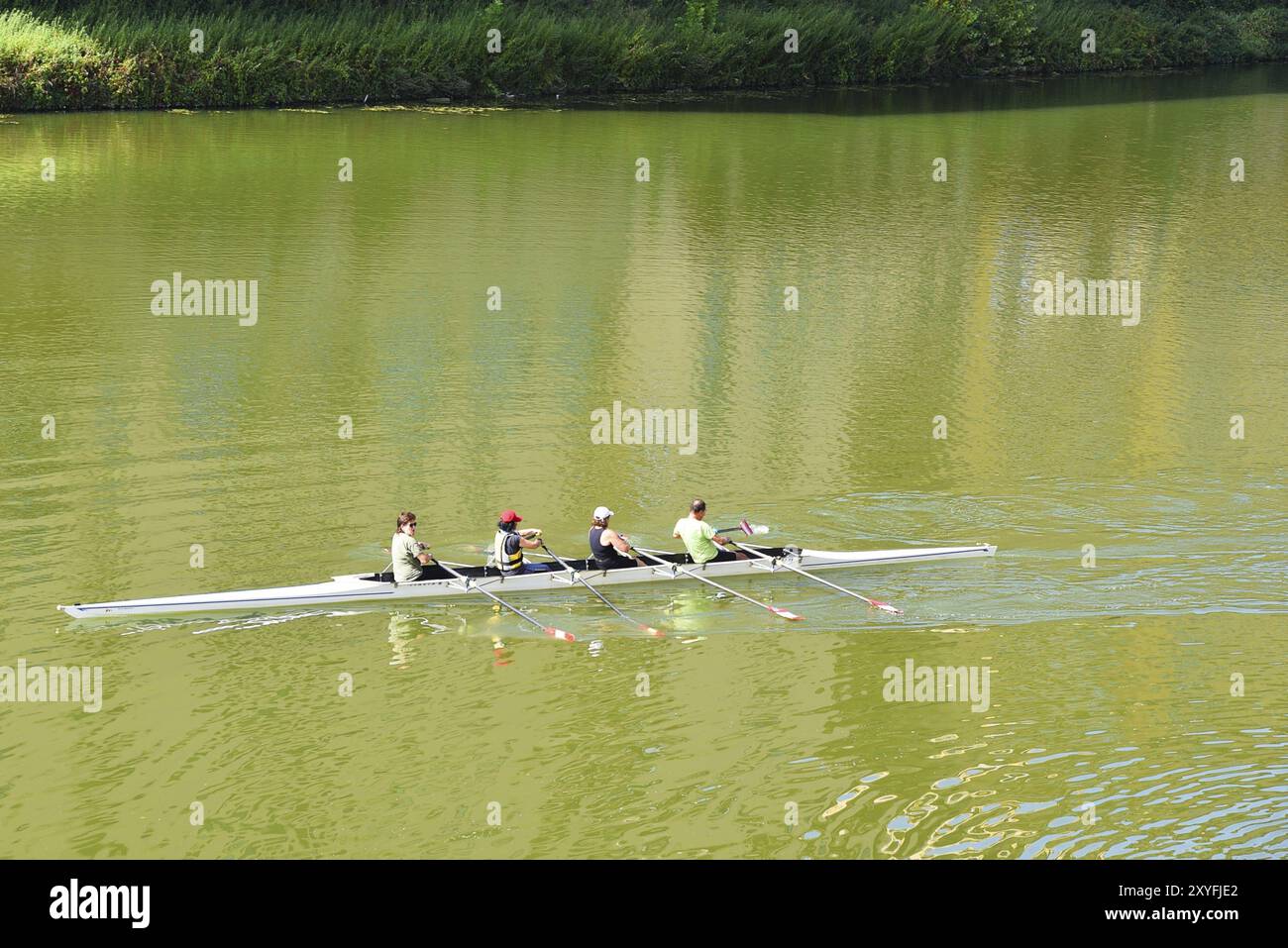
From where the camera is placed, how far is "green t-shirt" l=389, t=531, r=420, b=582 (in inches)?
663

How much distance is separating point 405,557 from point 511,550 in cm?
121

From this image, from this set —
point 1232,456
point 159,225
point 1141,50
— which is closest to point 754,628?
point 1232,456

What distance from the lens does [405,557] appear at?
1689 centimetres

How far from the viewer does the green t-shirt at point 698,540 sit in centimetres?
1780

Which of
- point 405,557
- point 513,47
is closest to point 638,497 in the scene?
point 405,557

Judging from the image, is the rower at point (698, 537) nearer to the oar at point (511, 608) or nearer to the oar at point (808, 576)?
the oar at point (808, 576)

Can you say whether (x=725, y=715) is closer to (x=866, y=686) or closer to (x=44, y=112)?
(x=866, y=686)

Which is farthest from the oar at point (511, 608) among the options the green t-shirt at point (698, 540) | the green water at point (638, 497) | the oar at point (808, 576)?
the oar at point (808, 576)

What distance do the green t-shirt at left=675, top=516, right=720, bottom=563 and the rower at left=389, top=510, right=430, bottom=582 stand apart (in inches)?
123

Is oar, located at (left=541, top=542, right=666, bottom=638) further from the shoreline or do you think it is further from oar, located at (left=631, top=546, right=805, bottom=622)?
the shoreline

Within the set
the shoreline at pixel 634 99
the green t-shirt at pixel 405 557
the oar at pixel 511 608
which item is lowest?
Result: the oar at pixel 511 608

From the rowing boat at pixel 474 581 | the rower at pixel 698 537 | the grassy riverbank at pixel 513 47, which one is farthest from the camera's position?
the grassy riverbank at pixel 513 47

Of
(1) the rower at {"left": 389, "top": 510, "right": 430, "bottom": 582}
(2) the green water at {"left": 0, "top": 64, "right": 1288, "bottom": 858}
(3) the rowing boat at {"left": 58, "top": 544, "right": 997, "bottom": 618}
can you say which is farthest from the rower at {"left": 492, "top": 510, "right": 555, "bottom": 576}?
(1) the rower at {"left": 389, "top": 510, "right": 430, "bottom": 582}

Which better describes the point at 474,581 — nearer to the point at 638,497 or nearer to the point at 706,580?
the point at 706,580
